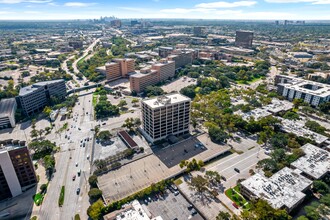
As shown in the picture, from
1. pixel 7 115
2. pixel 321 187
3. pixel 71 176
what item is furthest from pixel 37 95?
pixel 321 187

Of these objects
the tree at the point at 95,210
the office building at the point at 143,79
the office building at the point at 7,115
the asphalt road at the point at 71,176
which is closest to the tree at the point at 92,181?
the asphalt road at the point at 71,176

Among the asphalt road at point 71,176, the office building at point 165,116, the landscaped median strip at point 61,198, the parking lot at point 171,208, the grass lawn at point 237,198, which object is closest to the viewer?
the parking lot at point 171,208

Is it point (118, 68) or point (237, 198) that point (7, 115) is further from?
point (237, 198)

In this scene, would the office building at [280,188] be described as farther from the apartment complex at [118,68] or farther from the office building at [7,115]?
the apartment complex at [118,68]

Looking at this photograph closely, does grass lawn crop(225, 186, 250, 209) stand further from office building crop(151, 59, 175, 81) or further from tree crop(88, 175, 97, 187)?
office building crop(151, 59, 175, 81)

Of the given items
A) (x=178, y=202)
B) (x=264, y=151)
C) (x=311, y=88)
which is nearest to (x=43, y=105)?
(x=178, y=202)

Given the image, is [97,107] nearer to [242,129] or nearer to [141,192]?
[141,192]

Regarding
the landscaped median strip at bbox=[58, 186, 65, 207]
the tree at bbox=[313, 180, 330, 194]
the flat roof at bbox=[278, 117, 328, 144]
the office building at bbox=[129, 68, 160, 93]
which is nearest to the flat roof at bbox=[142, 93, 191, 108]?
the landscaped median strip at bbox=[58, 186, 65, 207]
